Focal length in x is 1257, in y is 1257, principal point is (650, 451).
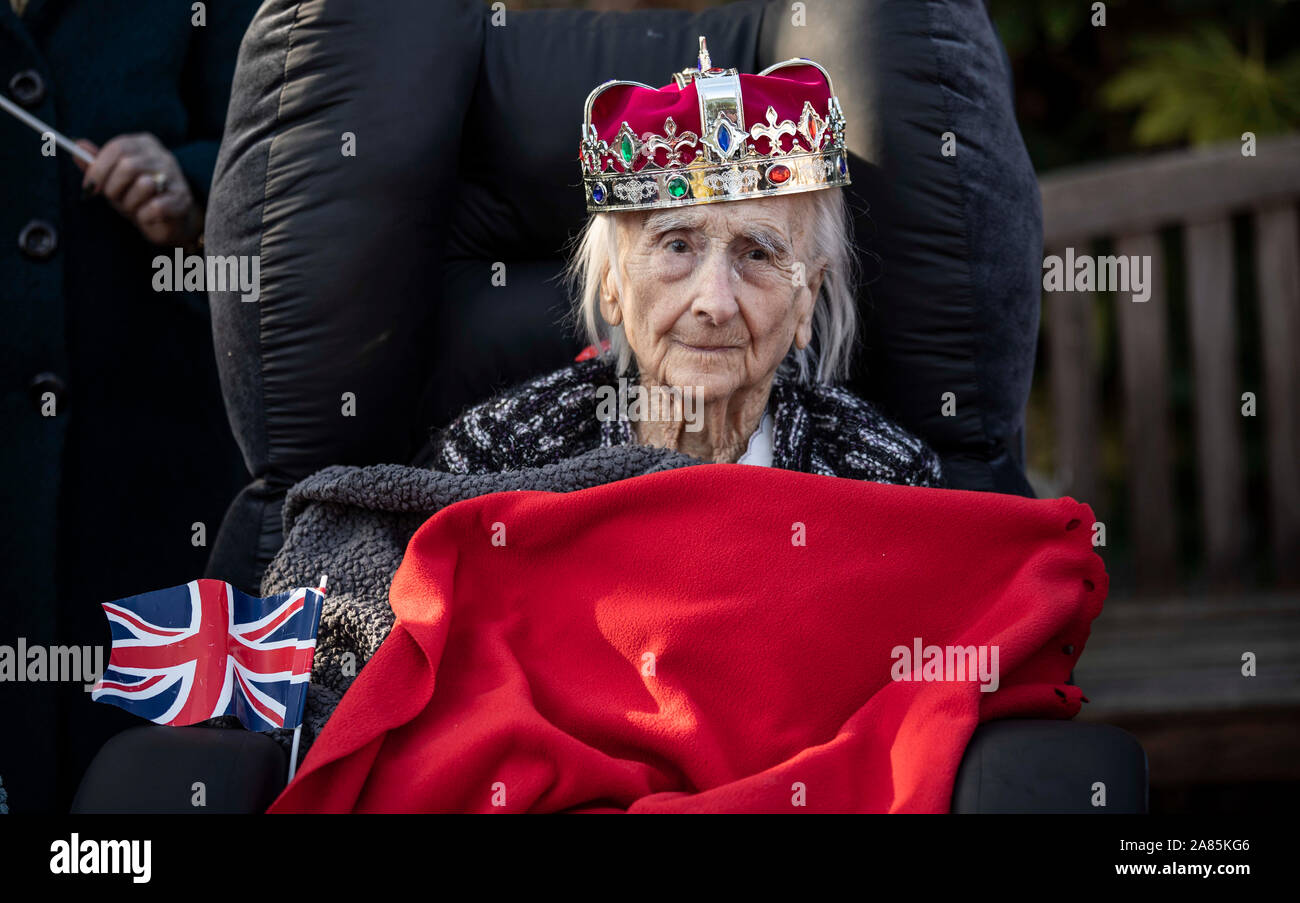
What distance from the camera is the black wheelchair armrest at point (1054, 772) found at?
1.20 metres

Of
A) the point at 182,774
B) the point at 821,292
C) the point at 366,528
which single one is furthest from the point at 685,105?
the point at 182,774

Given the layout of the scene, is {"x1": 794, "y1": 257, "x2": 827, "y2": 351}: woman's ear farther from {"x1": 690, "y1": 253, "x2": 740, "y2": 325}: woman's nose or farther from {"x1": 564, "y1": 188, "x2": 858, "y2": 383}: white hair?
{"x1": 690, "y1": 253, "x2": 740, "y2": 325}: woman's nose

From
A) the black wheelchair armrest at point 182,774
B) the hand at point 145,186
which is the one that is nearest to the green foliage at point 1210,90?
the hand at point 145,186

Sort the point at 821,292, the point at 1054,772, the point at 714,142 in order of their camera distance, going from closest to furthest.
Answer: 1. the point at 1054,772
2. the point at 714,142
3. the point at 821,292

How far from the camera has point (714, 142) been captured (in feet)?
5.19

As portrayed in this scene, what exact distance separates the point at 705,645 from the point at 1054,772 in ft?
1.24

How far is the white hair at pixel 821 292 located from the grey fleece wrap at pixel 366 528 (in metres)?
0.29

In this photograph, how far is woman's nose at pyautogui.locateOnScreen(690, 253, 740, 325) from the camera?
1.60 m

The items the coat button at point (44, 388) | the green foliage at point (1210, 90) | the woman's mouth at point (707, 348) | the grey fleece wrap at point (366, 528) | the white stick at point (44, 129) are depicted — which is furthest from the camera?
the green foliage at point (1210, 90)

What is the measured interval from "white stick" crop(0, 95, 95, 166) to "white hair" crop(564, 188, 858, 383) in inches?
28.5

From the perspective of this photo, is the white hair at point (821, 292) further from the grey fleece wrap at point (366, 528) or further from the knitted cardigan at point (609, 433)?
the grey fleece wrap at point (366, 528)

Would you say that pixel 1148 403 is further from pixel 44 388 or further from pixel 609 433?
pixel 44 388

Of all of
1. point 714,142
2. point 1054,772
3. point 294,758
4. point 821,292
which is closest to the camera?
point 1054,772

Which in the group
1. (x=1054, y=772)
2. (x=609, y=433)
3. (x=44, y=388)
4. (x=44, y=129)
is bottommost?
(x=1054, y=772)
